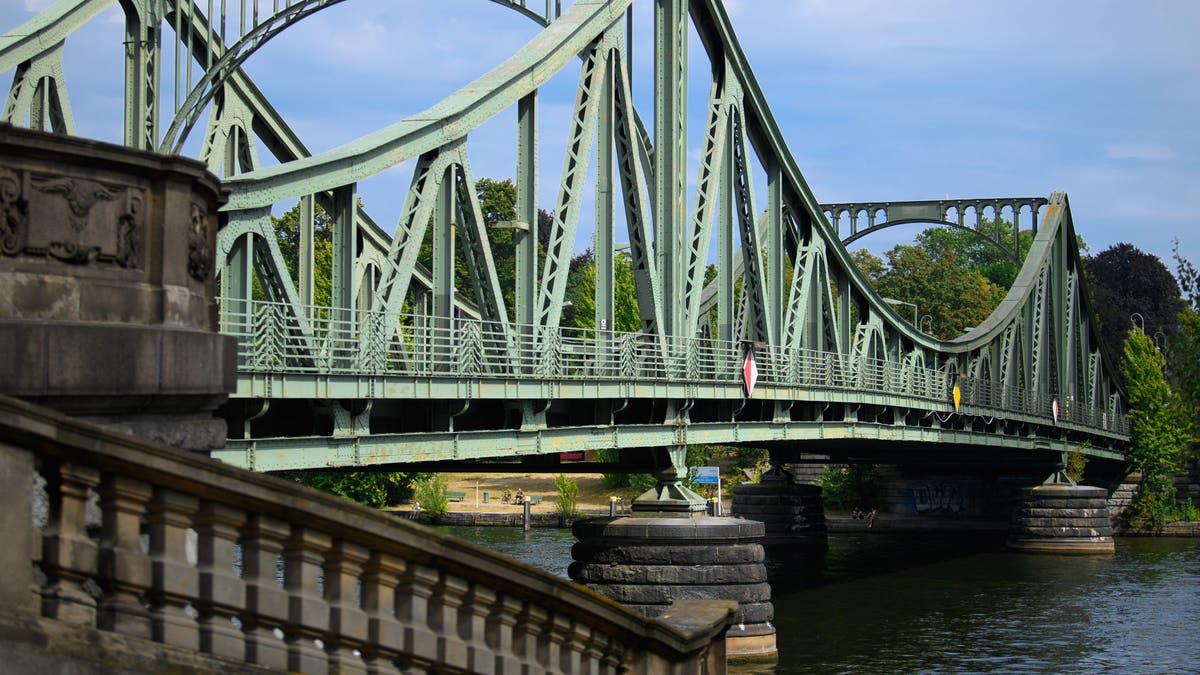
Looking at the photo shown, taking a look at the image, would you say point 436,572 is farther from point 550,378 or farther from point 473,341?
point 550,378

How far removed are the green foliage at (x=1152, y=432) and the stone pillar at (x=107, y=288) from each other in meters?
71.6

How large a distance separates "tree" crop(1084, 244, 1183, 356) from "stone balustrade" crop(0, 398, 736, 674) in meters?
119

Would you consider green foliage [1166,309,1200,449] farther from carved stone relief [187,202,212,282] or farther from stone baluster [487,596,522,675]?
carved stone relief [187,202,212,282]

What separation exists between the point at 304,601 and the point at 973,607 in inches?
1516

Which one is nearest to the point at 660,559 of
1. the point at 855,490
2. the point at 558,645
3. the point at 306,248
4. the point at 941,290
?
the point at 306,248

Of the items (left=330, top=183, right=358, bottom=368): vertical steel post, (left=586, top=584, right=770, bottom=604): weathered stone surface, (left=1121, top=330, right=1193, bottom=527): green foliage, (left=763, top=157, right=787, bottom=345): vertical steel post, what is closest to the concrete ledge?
(left=330, top=183, right=358, bottom=368): vertical steel post

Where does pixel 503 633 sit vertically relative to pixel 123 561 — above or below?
below

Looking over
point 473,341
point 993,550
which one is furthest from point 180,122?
point 993,550

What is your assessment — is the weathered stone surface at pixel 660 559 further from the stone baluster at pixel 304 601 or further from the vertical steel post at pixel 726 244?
the stone baluster at pixel 304 601

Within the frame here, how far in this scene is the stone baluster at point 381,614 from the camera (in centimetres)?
793

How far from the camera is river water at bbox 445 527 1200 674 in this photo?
33531mm

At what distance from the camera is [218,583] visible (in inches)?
278

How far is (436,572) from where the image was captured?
834 centimetres

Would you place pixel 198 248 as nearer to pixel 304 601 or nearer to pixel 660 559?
pixel 304 601
